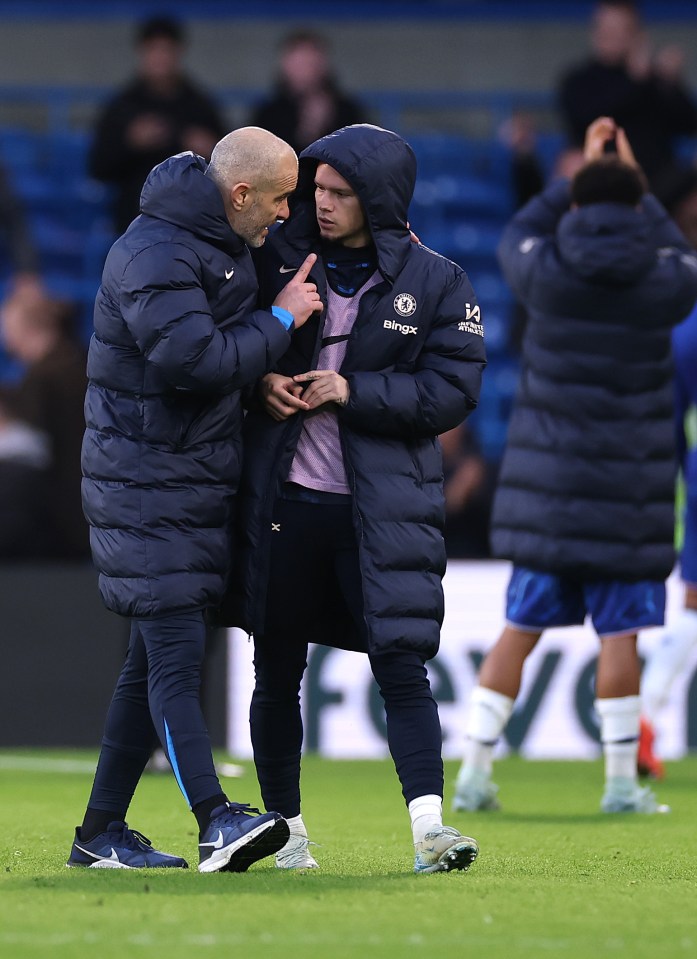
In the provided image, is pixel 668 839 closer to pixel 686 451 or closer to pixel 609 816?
pixel 609 816

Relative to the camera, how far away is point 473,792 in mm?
6609

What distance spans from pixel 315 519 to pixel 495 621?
15.1 feet

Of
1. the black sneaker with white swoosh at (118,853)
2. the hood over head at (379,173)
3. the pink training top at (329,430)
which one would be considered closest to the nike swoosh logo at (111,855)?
the black sneaker with white swoosh at (118,853)

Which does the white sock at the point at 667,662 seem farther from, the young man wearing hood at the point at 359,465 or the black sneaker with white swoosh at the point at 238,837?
the black sneaker with white swoosh at the point at 238,837

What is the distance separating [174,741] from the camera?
4.64 metres

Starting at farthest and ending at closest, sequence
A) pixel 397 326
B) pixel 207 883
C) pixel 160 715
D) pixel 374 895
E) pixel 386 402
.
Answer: pixel 397 326
pixel 386 402
pixel 160 715
pixel 207 883
pixel 374 895

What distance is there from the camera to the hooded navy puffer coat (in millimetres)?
Result: 4793

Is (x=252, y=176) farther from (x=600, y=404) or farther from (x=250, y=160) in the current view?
(x=600, y=404)

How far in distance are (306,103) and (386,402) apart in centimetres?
790

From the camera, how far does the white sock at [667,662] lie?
25.6 ft

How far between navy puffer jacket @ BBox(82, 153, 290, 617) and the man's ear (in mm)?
51

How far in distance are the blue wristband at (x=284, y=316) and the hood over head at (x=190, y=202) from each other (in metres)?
→ 0.20

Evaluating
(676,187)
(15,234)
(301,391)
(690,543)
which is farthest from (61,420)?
(301,391)

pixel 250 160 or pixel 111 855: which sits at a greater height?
pixel 250 160
